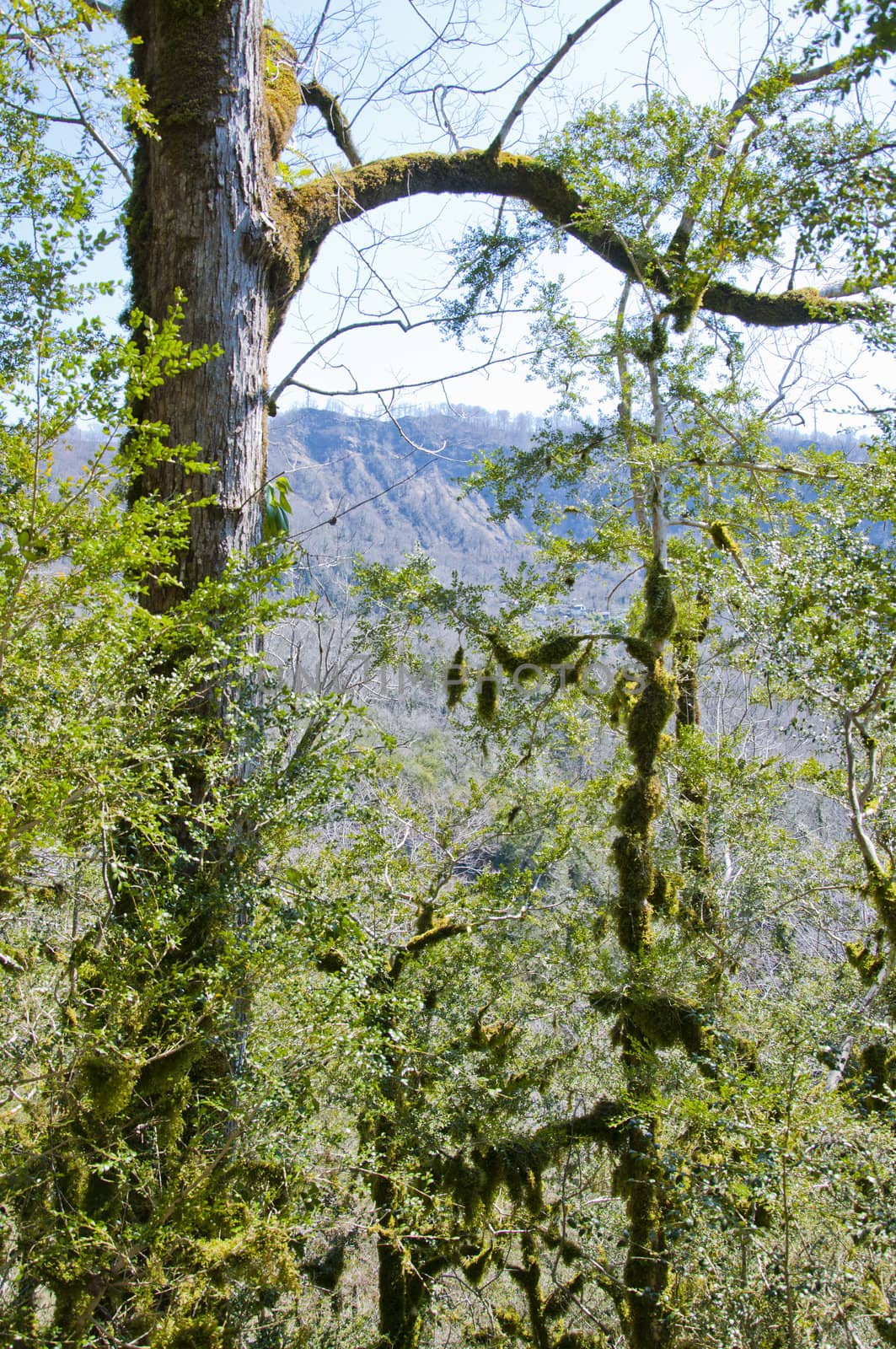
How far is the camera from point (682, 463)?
16.8 ft

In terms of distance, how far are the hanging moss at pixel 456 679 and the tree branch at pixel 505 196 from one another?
2.74m

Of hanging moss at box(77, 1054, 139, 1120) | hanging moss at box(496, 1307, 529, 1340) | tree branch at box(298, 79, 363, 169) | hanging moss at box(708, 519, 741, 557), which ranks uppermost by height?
tree branch at box(298, 79, 363, 169)

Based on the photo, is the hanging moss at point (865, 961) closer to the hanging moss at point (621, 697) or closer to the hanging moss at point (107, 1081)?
the hanging moss at point (621, 697)

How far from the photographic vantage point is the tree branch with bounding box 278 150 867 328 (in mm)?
3760

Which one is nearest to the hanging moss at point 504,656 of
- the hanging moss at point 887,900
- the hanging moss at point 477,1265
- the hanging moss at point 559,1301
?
the hanging moss at point 887,900

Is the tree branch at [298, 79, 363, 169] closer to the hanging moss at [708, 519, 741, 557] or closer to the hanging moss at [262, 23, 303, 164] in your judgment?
the hanging moss at [262, 23, 303, 164]

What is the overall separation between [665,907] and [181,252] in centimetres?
489

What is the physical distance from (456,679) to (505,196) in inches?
124

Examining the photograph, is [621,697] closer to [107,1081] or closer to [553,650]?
[553,650]

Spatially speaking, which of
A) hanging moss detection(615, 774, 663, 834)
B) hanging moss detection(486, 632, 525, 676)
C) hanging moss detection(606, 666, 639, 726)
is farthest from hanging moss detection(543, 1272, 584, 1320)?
hanging moss detection(486, 632, 525, 676)

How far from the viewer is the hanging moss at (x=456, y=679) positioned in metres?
5.93

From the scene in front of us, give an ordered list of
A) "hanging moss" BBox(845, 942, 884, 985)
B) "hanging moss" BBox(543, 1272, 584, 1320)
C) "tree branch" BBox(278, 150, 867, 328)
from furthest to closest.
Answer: "hanging moss" BBox(543, 1272, 584, 1320), "hanging moss" BBox(845, 942, 884, 985), "tree branch" BBox(278, 150, 867, 328)

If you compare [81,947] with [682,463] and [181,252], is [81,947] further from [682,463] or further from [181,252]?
[682,463]

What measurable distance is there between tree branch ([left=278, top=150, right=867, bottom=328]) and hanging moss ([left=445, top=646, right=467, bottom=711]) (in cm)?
274
